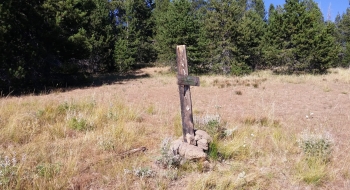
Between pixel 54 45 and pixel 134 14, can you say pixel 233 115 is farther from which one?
pixel 134 14

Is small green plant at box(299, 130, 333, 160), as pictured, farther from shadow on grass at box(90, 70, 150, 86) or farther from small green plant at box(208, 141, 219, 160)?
shadow on grass at box(90, 70, 150, 86)

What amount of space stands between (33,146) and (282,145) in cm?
425

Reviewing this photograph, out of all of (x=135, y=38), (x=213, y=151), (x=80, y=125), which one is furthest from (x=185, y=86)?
(x=135, y=38)

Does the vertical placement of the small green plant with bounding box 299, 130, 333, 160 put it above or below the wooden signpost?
below

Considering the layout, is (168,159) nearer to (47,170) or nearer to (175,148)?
(175,148)

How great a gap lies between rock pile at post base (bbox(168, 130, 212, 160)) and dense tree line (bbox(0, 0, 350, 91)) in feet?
33.8

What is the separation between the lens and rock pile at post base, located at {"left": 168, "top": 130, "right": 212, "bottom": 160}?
3.68 meters

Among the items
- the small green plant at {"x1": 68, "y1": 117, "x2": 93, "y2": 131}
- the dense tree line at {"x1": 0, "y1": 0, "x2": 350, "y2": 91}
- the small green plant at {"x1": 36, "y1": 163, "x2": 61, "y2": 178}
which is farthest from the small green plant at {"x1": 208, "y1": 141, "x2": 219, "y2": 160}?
the dense tree line at {"x1": 0, "y1": 0, "x2": 350, "y2": 91}

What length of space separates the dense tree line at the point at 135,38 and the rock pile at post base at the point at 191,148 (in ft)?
33.8

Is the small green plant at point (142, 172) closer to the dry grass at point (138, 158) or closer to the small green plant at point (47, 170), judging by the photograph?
the dry grass at point (138, 158)

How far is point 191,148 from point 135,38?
1148 inches

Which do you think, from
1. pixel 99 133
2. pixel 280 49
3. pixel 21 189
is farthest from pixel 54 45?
pixel 280 49

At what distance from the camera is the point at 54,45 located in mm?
14695

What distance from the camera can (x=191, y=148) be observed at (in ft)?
12.4
